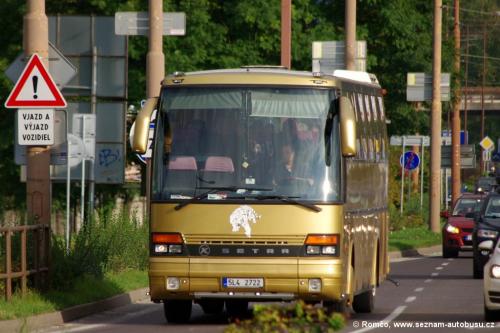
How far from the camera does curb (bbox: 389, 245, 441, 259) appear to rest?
1727 inches

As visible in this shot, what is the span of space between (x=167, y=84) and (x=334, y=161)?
2.17 m

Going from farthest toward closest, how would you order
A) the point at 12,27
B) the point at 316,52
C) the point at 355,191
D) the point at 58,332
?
the point at 12,27
the point at 316,52
the point at 355,191
the point at 58,332

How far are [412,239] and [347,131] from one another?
31705 mm

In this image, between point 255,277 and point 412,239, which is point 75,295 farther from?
point 412,239

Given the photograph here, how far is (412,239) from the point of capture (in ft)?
165

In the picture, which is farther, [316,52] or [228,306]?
[316,52]

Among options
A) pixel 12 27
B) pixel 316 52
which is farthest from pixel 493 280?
pixel 12 27

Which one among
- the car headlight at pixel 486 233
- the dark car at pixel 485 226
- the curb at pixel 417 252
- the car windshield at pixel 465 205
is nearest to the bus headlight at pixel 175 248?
the dark car at pixel 485 226

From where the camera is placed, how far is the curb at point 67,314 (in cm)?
1786

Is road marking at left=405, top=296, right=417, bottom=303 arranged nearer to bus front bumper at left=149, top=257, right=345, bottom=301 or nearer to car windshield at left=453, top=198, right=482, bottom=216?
bus front bumper at left=149, top=257, right=345, bottom=301

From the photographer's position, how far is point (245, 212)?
19.0 metres

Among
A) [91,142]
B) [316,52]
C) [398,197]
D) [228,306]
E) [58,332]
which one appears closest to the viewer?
[58,332]

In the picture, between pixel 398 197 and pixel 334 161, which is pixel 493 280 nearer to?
pixel 334 161

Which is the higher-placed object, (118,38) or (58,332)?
(118,38)
